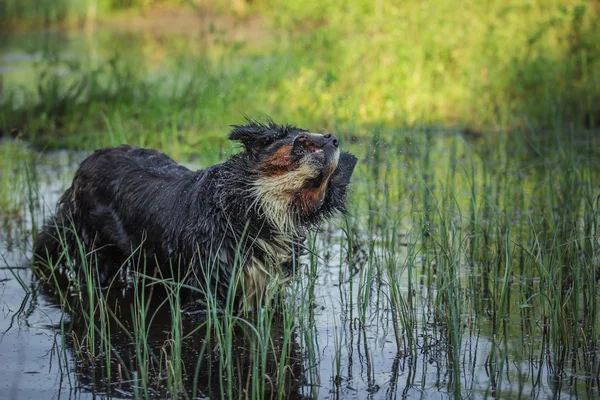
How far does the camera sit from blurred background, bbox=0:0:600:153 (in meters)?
10.5

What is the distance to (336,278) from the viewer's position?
6.36 m

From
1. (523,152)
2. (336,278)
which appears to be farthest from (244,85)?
(336,278)

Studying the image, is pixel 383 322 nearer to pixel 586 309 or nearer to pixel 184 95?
pixel 586 309

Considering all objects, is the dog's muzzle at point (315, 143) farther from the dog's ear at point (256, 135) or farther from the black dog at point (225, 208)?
the dog's ear at point (256, 135)

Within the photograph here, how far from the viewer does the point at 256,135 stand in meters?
4.92

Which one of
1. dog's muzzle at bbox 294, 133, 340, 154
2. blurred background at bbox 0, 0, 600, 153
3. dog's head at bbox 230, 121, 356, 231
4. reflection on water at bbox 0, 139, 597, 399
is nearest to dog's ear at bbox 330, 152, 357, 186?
dog's head at bbox 230, 121, 356, 231

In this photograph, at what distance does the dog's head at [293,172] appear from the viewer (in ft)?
15.4

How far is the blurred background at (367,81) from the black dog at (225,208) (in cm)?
361

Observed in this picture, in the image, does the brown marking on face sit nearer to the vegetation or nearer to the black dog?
the black dog

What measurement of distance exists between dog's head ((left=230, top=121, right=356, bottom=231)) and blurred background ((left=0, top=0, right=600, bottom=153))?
12.7 feet

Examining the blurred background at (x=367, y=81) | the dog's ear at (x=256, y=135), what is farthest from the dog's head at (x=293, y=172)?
the blurred background at (x=367, y=81)

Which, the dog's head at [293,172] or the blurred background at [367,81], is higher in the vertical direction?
the blurred background at [367,81]

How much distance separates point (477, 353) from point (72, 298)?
9.29 feet

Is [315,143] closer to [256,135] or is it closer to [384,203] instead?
[256,135]
